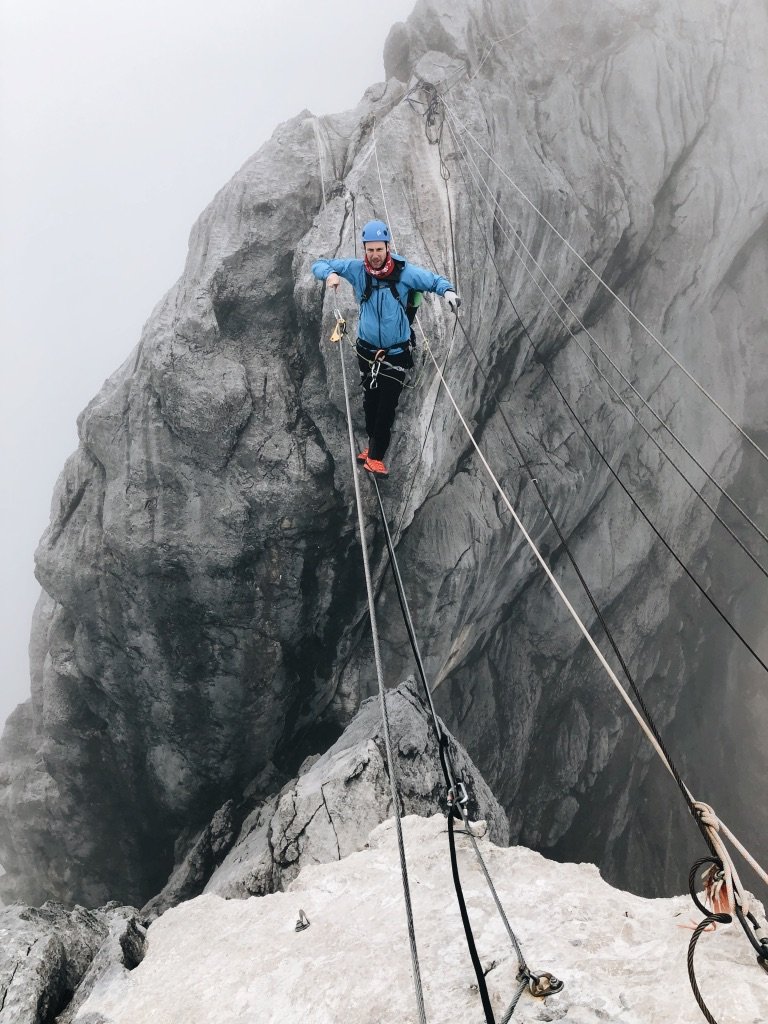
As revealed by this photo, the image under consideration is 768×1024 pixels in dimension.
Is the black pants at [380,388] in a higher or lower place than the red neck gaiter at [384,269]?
lower

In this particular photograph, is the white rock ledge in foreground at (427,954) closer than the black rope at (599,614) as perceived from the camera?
No

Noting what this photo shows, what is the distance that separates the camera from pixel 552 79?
13211mm

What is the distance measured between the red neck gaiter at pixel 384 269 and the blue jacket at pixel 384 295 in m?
0.10

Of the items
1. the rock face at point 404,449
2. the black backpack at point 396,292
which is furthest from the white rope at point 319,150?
the black backpack at point 396,292

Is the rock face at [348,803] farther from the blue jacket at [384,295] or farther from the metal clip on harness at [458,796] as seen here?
the blue jacket at [384,295]

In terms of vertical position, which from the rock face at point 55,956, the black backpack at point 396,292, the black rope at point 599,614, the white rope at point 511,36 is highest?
the white rope at point 511,36

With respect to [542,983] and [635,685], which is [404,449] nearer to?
[635,685]

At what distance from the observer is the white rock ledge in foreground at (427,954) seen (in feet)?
11.5

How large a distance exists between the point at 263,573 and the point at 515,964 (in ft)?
23.6

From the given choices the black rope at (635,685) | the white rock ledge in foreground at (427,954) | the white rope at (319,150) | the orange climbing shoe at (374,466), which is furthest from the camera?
the white rope at (319,150)

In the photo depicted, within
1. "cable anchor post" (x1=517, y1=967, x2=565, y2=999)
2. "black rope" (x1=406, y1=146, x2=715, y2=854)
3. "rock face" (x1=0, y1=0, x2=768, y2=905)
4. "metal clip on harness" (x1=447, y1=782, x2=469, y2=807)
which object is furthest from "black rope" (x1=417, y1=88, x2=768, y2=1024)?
"metal clip on harness" (x1=447, y1=782, x2=469, y2=807)

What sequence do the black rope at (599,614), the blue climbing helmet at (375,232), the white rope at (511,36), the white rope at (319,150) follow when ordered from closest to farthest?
the black rope at (599,614) < the blue climbing helmet at (375,232) < the white rope at (319,150) < the white rope at (511,36)

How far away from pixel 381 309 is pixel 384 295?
0.55 ft

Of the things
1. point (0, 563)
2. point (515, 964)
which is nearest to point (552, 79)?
point (515, 964)
